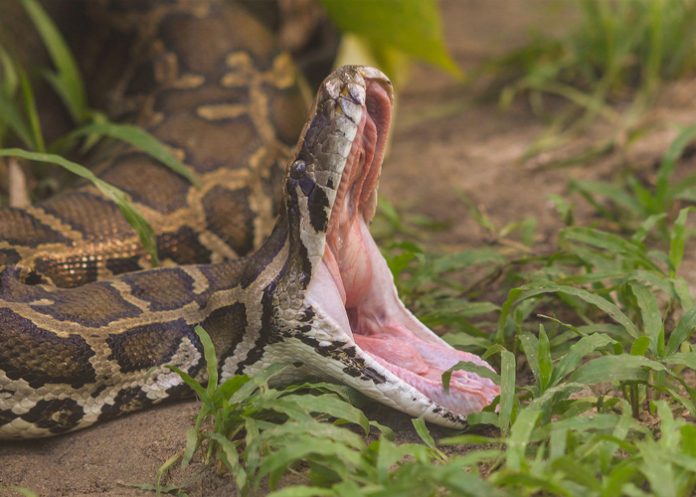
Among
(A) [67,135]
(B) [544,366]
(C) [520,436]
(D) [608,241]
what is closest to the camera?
(C) [520,436]

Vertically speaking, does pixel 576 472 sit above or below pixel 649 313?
below

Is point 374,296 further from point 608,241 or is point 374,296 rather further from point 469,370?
point 608,241

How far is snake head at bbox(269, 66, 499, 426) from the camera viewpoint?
3.12m

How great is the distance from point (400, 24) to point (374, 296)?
8.79ft

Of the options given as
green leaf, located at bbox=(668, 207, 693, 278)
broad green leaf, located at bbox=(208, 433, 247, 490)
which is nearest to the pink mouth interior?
broad green leaf, located at bbox=(208, 433, 247, 490)

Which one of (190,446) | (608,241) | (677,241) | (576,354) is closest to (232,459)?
(190,446)

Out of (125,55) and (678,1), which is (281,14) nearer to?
(125,55)

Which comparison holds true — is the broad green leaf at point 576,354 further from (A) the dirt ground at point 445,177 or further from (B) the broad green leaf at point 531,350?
(A) the dirt ground at point 445,177

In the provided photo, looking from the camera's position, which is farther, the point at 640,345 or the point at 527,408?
the point at 640,345

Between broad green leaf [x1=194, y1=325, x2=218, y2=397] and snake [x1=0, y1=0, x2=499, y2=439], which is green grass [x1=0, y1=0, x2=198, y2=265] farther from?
broad green leaf [x1=194, y1=325, x2=218, y2=397]

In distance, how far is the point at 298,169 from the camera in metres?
3.22

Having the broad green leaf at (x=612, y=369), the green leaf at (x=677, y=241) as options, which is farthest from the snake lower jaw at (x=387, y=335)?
the green leaf at (x=677, y=241)

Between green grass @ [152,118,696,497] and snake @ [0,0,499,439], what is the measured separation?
162mm

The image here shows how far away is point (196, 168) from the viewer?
14.6 feet
